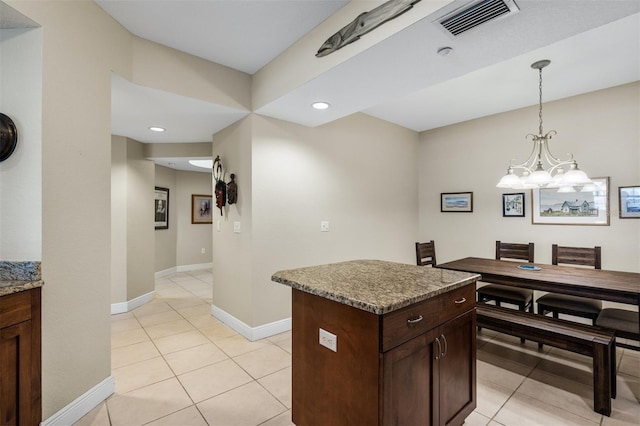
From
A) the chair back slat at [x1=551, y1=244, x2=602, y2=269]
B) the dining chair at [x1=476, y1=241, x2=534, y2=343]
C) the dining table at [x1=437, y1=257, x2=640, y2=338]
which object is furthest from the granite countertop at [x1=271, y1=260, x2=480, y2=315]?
the chair back slat at [x1=551, y1=244, x2=602, y2=269]

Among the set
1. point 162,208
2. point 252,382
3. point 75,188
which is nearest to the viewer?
point 75,188

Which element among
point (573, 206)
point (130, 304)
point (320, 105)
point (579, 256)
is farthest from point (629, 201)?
point (130, 304)

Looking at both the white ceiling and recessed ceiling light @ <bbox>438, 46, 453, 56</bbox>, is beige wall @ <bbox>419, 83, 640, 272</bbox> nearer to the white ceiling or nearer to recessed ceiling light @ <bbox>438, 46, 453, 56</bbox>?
the white ceiling

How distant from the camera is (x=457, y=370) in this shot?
1.65m

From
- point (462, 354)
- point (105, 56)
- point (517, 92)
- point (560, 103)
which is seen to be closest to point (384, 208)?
point (517, 92)

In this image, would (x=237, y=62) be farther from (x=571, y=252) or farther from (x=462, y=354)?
(x=571, y=252)

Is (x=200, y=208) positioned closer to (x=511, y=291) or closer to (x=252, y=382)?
(x=252, y=382)

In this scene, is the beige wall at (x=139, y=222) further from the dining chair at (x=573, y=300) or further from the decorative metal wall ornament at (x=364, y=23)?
the dining chair at (x=573, y=300)

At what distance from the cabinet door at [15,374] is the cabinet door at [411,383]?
1745 mm

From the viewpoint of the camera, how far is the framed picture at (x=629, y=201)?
3117 millimetres

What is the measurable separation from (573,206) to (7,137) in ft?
16.4

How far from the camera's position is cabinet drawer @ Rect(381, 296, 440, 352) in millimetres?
1248

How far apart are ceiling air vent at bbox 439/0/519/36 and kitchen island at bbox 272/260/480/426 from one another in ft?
4.57

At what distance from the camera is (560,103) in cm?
361
